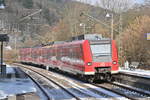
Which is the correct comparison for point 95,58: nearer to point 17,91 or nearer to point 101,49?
point 101,49

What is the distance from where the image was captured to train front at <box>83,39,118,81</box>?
19531 millimetres

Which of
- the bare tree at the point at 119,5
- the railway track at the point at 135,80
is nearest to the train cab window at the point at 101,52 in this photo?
the railway track at the point at 135,80

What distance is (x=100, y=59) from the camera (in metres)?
19.8

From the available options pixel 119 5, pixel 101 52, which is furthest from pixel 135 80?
pixel 119 5

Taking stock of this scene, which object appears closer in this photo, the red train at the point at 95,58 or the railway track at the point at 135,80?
the railway track at the point at 135,80

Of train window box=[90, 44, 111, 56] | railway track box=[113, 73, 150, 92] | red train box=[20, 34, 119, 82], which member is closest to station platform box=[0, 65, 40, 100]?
red train box=[20, 34, 119, 82]

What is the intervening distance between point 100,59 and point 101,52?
496 mm

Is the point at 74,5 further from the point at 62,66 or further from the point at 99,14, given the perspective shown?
the point at 62,66

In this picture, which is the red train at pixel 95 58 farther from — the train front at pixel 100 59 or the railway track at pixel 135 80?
the railway track at pixel 135 80

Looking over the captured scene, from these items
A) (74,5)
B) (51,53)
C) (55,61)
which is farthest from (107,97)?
(74,5)

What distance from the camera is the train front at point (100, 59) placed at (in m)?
19.5

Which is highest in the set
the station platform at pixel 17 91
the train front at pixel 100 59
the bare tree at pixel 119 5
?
the bare tree at pixel 119 5

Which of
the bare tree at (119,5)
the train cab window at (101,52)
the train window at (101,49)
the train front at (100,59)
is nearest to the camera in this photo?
the train front at (100,59)

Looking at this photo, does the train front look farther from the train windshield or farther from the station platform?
the station platform
